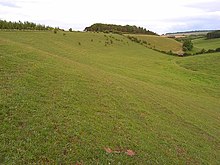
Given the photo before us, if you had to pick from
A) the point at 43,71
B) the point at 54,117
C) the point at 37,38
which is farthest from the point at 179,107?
the point at 37,38

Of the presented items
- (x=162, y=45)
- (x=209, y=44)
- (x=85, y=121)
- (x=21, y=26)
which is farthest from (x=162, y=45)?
(x=85, y=121)

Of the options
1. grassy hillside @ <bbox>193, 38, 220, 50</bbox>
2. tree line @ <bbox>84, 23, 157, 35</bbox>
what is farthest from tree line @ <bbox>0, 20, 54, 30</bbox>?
grassy hillside @ <bbox>193, 38, 220, 50</bbox>

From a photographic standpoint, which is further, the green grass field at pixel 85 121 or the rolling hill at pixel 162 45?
the rolling hill at pixel 162 45

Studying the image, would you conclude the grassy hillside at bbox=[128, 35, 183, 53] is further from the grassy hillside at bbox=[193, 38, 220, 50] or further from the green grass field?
the green grass field

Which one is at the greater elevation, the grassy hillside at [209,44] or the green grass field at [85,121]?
the grassy hillside at [209,44]

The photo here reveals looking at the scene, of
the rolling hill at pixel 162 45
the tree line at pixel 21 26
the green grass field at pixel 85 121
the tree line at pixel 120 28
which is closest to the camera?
the green grass field at pixel 85 121

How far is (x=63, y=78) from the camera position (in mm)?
15680

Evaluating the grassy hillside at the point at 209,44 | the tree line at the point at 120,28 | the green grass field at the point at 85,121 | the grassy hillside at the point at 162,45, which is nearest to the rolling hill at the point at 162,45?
the grassy hillside at the point at 162,45

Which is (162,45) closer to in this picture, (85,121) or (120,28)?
(120,28)

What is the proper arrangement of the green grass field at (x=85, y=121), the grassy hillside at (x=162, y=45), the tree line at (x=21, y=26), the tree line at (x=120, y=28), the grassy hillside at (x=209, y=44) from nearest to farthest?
the green grass field at (x=85, y=121), the tree line at (x=21, y=26), the grassy hillside at (x=162, y=45), the tree line at (x=120, y=28), the grassy hillside at (x=209, y=44)

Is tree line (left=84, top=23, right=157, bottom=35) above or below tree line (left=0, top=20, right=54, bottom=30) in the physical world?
above

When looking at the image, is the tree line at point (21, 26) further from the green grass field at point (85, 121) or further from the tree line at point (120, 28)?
the tree line at point (120, 28)

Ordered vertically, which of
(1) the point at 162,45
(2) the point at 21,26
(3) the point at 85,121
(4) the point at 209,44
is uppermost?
(2) the point at 21,26

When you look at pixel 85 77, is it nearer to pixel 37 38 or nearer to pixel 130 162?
pixel 130 162
